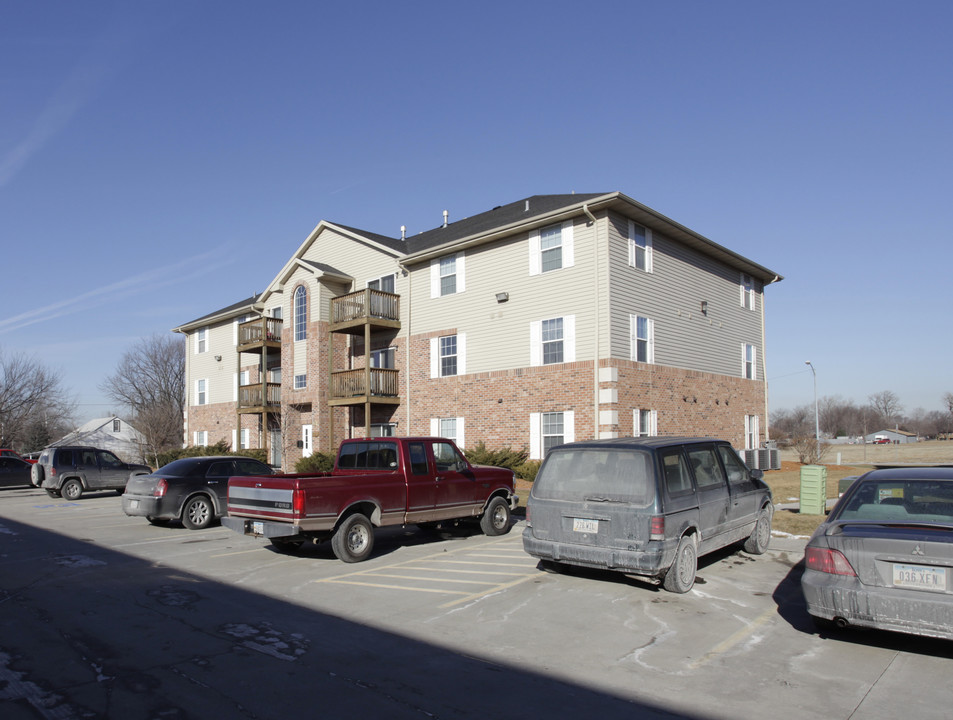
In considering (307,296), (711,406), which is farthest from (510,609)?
(307,296)

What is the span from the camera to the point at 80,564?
10203 millimetres

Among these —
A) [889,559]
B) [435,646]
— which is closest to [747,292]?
[889,559]

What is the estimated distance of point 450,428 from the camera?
24016mm

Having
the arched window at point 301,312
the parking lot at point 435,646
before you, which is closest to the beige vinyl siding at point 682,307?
the parking lot at point 435,646

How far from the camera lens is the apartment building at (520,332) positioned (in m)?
20.3

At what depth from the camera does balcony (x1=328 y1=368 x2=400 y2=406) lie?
25391 mm

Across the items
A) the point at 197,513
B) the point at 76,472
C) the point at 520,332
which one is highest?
the point at 520,332

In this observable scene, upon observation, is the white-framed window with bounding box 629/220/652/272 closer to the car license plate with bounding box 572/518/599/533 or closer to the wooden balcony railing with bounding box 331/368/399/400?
the wooden balcony railing with bounding box 331/368/399/400

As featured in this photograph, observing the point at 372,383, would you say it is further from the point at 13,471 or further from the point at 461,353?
the point at 13,471

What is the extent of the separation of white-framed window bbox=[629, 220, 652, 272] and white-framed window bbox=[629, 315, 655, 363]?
1.60 meters

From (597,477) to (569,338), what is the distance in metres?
12.6

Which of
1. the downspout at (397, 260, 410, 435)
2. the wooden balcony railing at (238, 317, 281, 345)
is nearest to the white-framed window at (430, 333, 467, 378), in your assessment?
the downspout at (397, 260, 410, 435)

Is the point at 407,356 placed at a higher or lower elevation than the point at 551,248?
lower

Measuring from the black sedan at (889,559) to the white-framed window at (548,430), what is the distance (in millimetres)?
13782
